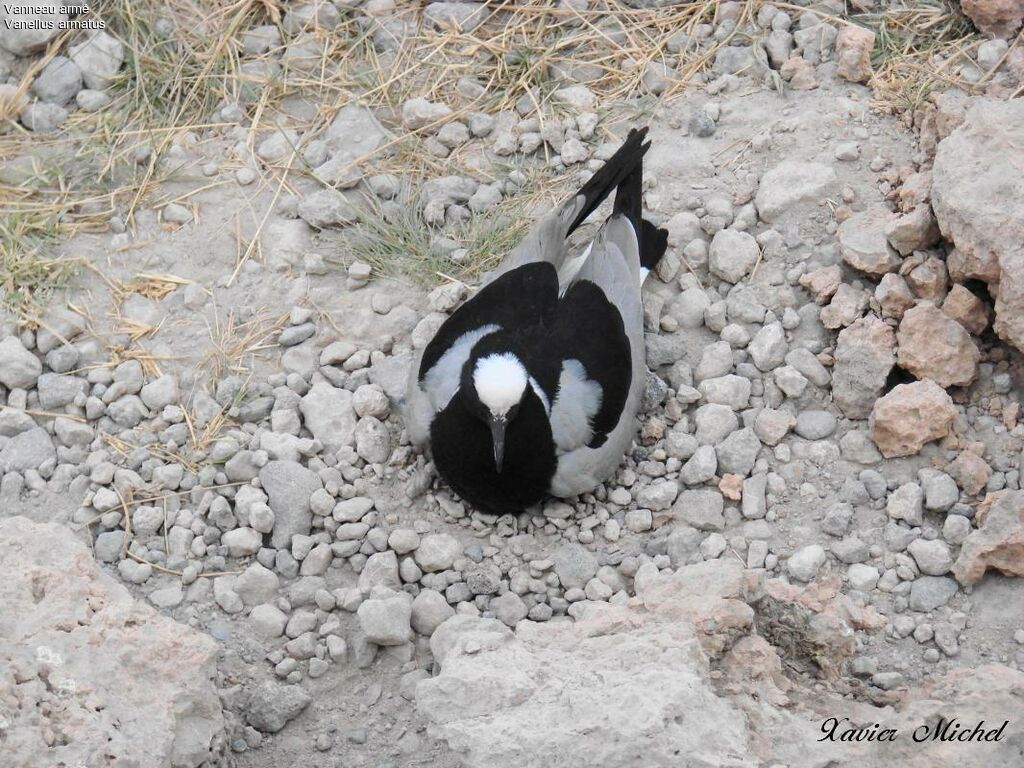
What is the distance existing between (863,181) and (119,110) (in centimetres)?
323

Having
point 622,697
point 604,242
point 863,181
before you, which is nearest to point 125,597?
point 622,697

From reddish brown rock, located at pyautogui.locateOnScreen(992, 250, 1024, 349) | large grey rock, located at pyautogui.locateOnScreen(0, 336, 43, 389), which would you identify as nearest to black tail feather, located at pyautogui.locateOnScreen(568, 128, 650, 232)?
reddish brown rock, located at pyautogui.locateOnScreen(992, 250, 1024, 349)

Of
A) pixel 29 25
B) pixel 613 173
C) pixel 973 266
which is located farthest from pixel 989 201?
pixel 29 25

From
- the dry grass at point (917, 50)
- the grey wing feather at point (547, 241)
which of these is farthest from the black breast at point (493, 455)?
the dry grass at point (917, 50)

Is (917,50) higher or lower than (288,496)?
higher

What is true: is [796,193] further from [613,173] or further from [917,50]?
[917,50]

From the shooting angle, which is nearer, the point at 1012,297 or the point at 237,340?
the point at 1012,297

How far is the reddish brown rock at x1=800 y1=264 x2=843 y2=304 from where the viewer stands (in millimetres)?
4812

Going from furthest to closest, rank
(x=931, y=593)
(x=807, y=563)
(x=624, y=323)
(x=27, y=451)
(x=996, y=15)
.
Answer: (x=996, y=15) → (x=624, y=323) → (x=27, y=451) → (x=807, y=563) → (x=931, y=593)

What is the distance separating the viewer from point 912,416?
4.37 metres

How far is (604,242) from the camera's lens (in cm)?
507

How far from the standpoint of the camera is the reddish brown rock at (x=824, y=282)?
15.8 ft

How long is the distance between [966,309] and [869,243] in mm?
438

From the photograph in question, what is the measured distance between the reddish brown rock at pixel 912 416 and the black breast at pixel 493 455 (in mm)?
1114
